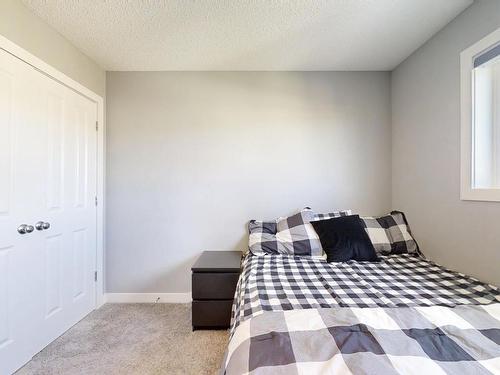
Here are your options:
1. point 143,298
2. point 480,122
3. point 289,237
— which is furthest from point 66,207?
point 480,122

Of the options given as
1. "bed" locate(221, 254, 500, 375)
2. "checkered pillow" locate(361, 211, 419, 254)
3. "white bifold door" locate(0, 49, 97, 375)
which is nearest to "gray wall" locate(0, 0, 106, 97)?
"white bifold door" locate(0, 49, 97, 375)

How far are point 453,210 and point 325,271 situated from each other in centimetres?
104

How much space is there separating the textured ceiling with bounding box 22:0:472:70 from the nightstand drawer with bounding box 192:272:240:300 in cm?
195

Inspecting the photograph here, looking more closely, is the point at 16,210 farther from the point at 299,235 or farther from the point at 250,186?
the point at 299,235

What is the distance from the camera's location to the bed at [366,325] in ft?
2.64

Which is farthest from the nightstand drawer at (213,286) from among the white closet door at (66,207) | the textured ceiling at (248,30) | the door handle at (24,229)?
the textured ceiling at (248,30)

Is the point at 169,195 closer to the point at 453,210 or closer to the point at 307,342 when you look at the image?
the point at 307,342

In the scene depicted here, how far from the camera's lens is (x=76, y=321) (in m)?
2.27

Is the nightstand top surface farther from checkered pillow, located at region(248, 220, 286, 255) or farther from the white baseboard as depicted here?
the white baseboard

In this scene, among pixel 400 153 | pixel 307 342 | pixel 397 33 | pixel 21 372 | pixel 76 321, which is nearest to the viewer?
pixel 307 342

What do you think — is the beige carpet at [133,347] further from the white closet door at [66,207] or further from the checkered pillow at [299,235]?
the checkered pillow at [299,235]

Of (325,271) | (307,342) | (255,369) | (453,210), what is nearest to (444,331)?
(307,342)

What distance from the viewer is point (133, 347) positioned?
76.1 inches

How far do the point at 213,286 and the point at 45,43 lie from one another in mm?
2263
